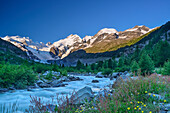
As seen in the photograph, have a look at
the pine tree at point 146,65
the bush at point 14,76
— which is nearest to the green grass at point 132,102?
the bush at point 14,76

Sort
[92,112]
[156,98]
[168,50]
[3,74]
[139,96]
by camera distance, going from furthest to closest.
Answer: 1. [168,50]
2. [3,74]
3. [139,96]
4. [156,98]
5. [92,112]

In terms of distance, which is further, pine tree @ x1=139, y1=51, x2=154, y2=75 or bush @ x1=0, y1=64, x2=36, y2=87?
pine tree @ x1=139, y1=51, x2=154, y2=75

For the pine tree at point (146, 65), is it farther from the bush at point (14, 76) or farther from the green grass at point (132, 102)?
the bush at point (14, 76)

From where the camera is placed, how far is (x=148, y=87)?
434cm

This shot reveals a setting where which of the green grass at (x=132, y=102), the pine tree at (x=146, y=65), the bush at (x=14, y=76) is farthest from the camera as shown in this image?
the pine tree at (x=146, y=65)

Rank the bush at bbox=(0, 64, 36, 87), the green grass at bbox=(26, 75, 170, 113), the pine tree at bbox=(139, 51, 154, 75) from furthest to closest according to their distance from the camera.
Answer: the pine tree at bbox=(139, 51, 154, 75) → the bush at bbox=(0, 64, 36, 87) → the green grass at bbox=(26, 75, 170, 113)

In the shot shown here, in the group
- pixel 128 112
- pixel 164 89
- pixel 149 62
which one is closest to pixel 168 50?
pixel 149 62

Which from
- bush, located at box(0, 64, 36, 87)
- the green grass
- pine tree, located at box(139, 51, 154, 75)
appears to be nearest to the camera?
the green grass

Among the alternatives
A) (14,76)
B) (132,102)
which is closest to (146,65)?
(132,102)

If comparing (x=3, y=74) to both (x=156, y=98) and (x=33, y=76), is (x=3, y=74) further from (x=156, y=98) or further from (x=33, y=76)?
(x=156, y=98)

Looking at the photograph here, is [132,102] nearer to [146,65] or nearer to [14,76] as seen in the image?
[14,76]

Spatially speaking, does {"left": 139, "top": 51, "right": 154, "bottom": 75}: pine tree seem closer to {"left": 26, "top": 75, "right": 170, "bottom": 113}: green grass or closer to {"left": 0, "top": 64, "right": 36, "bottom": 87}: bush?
{"left": 26, "top": 75, "right": 170, "bottom": 113}: green grass

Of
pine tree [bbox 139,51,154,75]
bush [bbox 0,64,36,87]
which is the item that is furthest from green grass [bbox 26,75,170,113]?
pine tree [bbox 139,51,154,75]

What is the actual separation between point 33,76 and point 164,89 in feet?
38.4
